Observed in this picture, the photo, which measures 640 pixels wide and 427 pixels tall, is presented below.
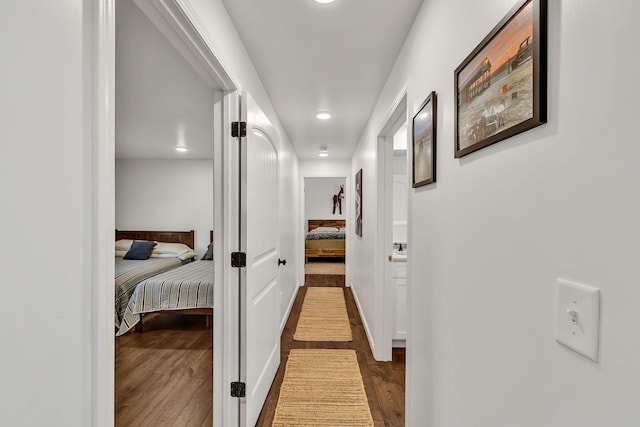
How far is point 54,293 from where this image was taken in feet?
2.03

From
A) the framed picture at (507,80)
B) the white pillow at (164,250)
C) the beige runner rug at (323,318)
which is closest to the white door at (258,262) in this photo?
the beige runner rug at (323,318)

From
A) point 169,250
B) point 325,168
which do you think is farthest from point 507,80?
point 169,250

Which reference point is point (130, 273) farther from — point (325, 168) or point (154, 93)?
point (325, 168)

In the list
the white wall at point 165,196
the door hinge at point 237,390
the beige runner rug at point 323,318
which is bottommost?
the beige runner rug at point 323,318

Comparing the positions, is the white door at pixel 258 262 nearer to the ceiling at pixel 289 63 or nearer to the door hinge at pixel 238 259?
the door hinge at pixel 238 259

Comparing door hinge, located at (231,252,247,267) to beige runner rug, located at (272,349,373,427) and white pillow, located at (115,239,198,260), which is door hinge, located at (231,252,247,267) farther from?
white pillow, located at (115,239,198,260)

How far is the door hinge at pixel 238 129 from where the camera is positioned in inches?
69.4

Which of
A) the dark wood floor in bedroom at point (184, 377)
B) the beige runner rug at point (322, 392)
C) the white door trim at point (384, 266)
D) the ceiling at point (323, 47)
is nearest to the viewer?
the ceiling at point (323, 47)

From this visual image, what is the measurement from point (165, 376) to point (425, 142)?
2.74 meters

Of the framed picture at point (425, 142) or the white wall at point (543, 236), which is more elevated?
Answer: the framed picture at point (425, 142)

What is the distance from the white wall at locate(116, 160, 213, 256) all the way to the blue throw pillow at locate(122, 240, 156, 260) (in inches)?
23.9

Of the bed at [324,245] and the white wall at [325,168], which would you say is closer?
the white wall at [325,168]

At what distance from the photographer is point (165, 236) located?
5875 mm

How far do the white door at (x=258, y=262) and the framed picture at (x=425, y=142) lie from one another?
922 millimetres
